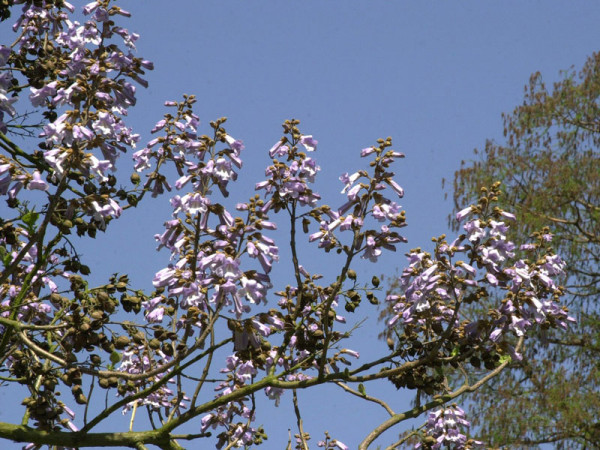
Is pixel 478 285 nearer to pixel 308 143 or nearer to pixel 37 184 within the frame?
pixel 308 143

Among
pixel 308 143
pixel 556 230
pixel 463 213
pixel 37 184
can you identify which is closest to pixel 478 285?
pixel 463 213

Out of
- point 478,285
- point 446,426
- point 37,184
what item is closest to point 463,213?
point 478,285

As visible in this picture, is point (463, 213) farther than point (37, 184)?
Yes

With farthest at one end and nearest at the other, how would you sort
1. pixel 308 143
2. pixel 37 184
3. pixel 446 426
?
pixel 446 426
pixel 308 143
pixel 37 184

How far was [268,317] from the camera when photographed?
493 cm

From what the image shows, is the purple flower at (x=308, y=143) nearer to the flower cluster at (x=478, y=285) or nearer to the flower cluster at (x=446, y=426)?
the flower cluster at (x=478, y=285)

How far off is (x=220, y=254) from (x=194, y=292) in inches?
11.7

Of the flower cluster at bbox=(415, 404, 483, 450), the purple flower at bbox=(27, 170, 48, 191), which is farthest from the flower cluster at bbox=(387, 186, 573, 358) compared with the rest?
the purple flower at bbox=(27, 170, 48, 191)

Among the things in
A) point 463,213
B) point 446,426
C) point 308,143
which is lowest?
point 446,426

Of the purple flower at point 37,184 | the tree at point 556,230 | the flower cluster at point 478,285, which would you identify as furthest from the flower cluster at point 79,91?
the tree at point 556,230

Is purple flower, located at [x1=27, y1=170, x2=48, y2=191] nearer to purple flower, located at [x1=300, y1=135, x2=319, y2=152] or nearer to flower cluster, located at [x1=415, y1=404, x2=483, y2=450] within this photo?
purple flower, located at [x1=300, y1=135, x2=319, y2=152]

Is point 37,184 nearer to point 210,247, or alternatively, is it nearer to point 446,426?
point 210,247

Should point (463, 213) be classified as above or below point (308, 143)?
below

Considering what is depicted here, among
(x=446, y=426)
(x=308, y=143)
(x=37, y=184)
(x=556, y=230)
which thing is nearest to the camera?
(x=37, y=184)
